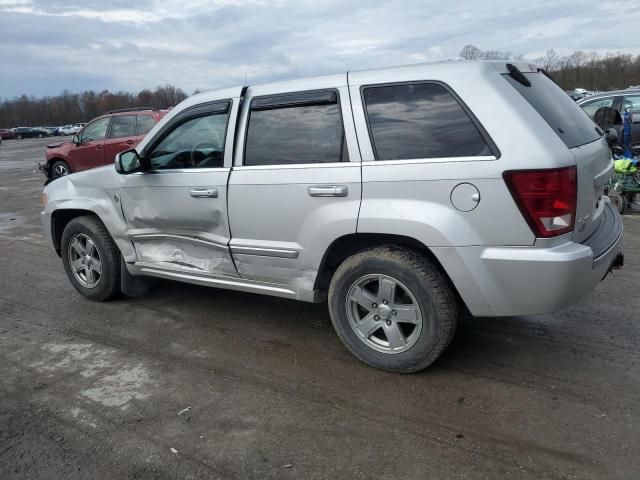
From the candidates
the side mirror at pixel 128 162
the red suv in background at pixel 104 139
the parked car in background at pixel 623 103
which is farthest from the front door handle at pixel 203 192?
the red suv in background at pixel 104 139

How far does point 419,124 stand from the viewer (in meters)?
3.19

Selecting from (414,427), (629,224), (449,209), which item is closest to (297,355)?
(414,427)

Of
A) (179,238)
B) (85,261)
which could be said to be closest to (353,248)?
(179,238)

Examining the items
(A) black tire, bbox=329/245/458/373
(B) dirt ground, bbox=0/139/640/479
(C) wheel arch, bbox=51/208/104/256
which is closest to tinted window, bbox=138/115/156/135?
(C) wheel arch, bbox=51/208/104/256

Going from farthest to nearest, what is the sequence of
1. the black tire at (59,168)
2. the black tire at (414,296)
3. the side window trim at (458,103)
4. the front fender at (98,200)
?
the black tire at (59,168)
the front fender at (98,200)
the black tire at (414,296)
the side window trim at (458,103)

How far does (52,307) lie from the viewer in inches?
197

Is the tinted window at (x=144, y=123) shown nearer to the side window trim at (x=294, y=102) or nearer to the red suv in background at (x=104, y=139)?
the red suv in background at (x=104, y=139)

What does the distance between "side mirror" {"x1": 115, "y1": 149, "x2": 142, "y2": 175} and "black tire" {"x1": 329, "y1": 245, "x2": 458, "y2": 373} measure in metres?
1.93

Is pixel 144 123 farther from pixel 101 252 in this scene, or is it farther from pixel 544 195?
pixel 544 195

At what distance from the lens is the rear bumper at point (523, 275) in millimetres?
2881

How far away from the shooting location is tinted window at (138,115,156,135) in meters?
12.2

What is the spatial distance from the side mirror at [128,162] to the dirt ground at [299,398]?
1.28 metres

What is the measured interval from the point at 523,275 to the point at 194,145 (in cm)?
261

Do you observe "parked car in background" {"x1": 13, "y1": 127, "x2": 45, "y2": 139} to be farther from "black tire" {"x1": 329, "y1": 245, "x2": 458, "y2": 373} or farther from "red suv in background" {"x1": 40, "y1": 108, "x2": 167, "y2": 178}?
"black tire" {"x1": 329, "y1": 245, "x2": 458, "y2": 373}
